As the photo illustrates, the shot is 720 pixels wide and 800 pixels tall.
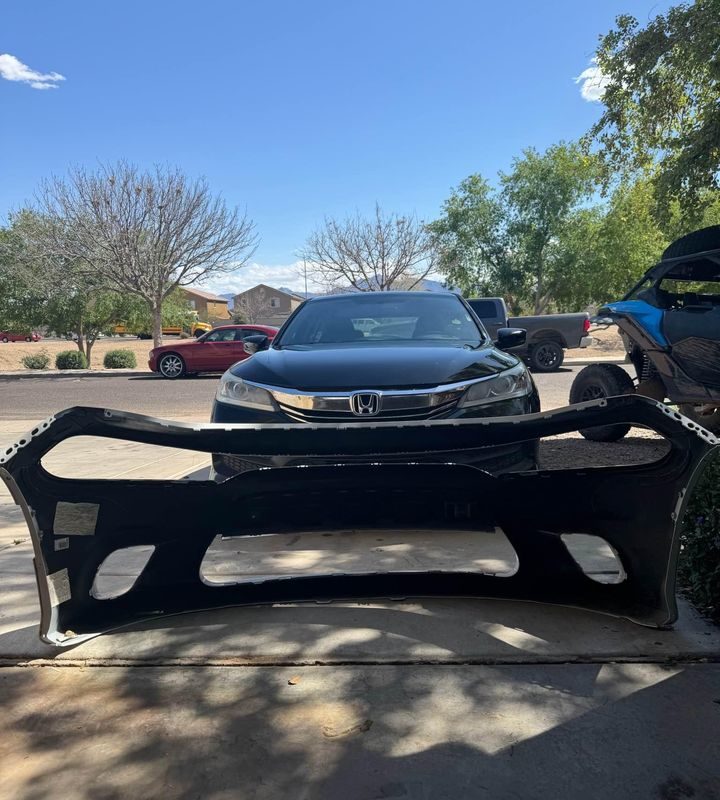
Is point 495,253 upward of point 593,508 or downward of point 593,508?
upward

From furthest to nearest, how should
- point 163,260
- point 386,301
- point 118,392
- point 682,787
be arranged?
point 163,260, point 118,392, point 386,301, point 682,787

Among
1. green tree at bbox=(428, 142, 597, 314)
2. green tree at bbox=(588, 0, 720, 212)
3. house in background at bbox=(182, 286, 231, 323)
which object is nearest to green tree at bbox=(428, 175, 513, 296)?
green tree at bbox=(428, 142, 597, 314)

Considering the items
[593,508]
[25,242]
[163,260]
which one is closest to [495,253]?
[163,260]

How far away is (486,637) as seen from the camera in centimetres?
285

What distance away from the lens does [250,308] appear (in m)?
82.7

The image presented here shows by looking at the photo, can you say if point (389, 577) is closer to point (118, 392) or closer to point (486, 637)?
point (486, 637)

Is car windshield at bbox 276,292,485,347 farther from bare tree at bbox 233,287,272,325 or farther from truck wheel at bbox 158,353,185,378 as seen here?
bare tree at bbox 233,287,272,325

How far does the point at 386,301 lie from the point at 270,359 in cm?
152

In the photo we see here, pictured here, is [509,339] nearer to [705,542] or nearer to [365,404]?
[365,404]

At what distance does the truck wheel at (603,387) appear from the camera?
21.1 feet

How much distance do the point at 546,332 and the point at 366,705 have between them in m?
15.6

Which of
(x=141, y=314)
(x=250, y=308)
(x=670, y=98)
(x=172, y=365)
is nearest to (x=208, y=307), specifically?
(x=250, y=308)

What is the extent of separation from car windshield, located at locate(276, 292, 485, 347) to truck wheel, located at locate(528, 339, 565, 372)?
12.2 meters

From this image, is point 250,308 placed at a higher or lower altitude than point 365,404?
higher
